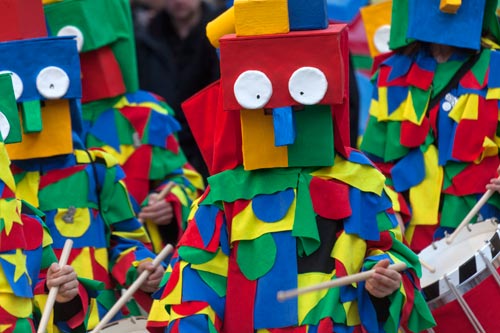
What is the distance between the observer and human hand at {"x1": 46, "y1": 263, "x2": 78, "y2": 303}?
16.0 ft

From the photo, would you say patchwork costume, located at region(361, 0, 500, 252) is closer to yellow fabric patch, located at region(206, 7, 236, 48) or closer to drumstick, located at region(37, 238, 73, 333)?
yellow fabric patch, located at region(206, 7, 236, 48)

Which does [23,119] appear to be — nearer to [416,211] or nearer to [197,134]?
[197,134]

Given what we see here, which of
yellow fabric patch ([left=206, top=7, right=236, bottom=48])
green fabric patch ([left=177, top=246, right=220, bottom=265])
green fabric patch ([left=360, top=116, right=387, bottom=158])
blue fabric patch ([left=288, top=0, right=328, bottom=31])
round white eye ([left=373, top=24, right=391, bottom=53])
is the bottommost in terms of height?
green fabric patch ([left=360, top=116, right=387, bottom=158])

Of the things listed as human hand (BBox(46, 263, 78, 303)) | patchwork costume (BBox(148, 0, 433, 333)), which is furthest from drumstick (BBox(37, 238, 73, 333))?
patchwork costume (BBox(148, 0, 433, 333))

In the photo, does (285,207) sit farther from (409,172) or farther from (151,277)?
(409,172)

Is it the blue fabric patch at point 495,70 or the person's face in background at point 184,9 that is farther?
the person's face in background at point 184,9

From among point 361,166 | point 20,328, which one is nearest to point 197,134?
point 361,166

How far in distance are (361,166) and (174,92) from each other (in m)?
3.61

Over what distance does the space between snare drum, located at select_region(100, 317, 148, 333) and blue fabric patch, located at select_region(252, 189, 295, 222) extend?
85cm

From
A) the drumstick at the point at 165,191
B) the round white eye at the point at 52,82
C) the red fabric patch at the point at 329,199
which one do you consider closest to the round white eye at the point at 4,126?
the round white eye at the point at 52,82

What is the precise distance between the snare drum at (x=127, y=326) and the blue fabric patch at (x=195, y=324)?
2.23 ft

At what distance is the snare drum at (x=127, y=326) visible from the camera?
5.13m

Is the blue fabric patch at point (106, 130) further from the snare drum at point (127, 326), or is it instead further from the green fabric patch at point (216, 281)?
the green fabric patch at point (216, 281)

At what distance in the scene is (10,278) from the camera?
15.4 ft
